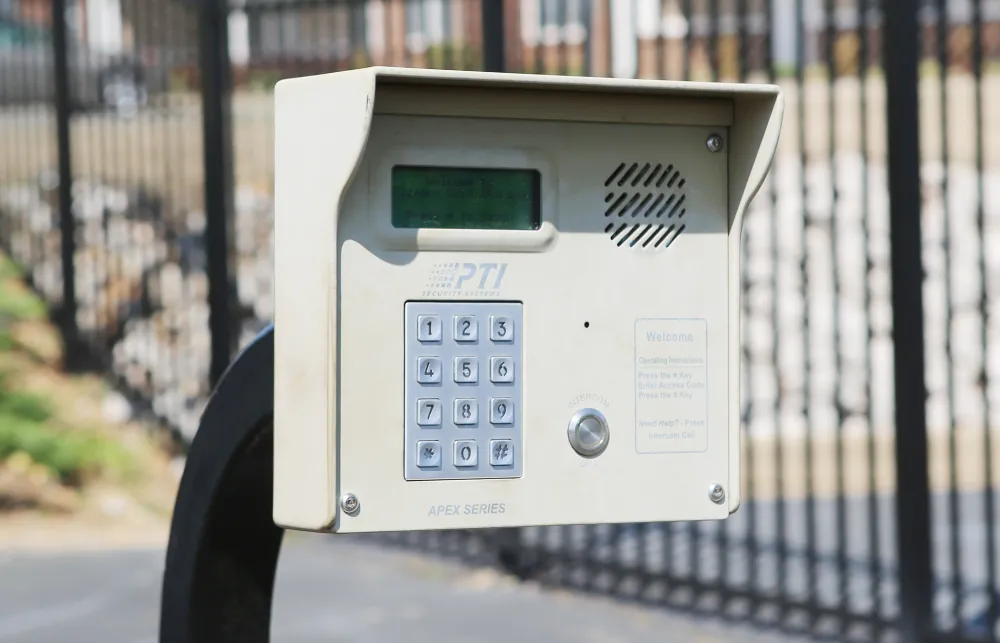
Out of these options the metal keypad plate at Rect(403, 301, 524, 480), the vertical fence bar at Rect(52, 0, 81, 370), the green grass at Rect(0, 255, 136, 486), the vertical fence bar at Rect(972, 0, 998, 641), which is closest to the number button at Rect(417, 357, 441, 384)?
the metal keypad plate at Rect(403, 301, 524, 480)

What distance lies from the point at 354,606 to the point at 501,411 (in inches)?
156

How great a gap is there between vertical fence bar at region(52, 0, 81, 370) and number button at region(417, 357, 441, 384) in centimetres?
706

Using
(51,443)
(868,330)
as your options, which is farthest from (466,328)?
(51,443)

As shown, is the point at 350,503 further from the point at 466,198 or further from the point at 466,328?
the point at 466,198

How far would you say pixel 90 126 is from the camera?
8500 millimetres

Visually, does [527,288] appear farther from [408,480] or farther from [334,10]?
[334,10]

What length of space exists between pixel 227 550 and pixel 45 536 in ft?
16.5

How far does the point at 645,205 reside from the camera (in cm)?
183

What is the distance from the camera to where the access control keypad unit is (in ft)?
5.44

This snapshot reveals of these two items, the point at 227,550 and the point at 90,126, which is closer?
the point at 227,550

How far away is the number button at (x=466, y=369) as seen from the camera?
1.73 metres

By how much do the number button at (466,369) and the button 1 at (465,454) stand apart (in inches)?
2.7

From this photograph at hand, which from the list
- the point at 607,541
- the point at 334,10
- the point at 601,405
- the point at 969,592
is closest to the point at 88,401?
the point at 334,10

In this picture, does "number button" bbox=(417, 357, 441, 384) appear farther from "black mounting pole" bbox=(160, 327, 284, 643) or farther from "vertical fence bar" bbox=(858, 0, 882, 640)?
"vertical fence bar" bbox=(858, 0, 882, 640)
